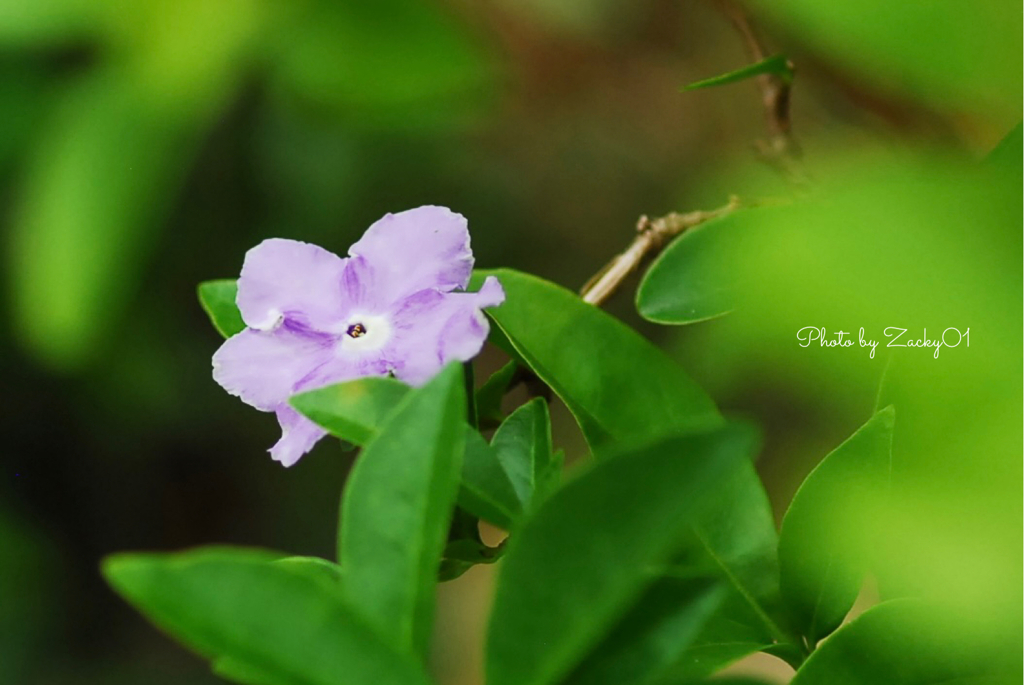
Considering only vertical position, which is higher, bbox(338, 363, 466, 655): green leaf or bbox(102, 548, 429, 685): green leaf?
bbox(338, 363, 466, 655): green leaf

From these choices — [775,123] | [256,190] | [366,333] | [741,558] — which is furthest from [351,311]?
[256,190]

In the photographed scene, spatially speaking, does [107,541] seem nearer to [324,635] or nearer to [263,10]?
[263,10]

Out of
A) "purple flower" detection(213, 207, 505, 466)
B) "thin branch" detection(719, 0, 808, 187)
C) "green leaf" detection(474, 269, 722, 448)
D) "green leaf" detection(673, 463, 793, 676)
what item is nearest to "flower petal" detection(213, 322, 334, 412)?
"purple flower" detection(213, 207, 505, 466)

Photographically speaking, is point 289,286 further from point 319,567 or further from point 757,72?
point 757,72

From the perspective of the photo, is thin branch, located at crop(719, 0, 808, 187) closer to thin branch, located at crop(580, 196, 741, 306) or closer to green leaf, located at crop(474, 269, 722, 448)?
thin branch, located at crop(580, 196, 741, 306)

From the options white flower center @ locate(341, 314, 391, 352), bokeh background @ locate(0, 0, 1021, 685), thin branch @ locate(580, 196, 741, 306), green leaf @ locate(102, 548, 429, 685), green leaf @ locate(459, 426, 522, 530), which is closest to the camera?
green leaf @ locate(102, 548, 429, 685)

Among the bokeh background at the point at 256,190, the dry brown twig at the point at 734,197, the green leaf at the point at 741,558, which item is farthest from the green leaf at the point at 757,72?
the green leaf at the point at 741,558

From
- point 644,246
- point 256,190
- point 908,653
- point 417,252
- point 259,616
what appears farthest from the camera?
point 256,190

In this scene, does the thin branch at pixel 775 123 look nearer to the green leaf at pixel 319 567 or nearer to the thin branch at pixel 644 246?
the thin branch at pixel 644 246
